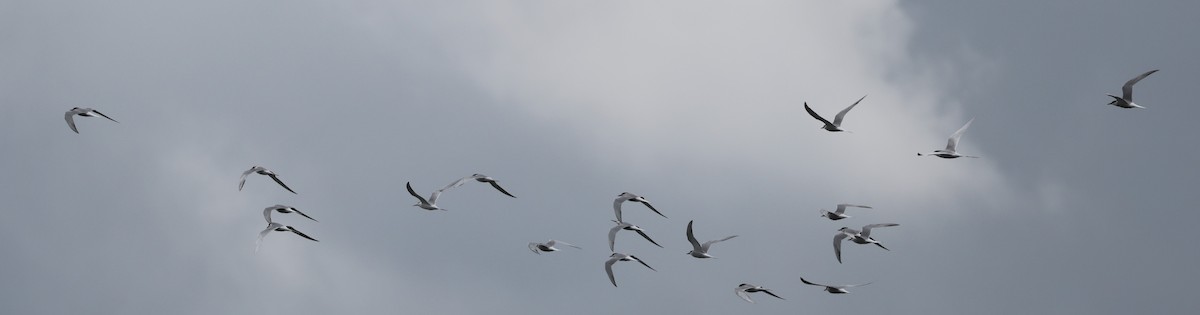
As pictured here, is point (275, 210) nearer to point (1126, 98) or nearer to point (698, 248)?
point (698, 248)

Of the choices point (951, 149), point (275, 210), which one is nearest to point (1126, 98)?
point (951, 149)

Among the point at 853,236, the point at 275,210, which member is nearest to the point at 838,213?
the point at 853,236

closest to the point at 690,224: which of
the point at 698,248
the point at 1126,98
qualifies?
the point at 698,248

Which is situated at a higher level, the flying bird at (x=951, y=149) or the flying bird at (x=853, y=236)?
the flying bird at (x=951, y=149)

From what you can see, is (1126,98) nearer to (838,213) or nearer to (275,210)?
(838,213)

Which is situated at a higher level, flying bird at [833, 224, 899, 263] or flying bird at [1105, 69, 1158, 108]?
flying bird at [1105, 69, 1158, 108]

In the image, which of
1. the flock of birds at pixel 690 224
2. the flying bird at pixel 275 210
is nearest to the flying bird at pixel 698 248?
the flock of birds at pixel 690 224

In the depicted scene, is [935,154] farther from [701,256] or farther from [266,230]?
[266,230]

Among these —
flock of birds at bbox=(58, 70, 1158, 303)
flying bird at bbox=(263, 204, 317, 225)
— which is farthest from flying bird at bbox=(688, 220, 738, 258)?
flying bird at bbox=(263, 204, 317, 225)

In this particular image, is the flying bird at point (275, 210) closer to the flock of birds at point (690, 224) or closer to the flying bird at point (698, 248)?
the flock of birds at point (690, 224)

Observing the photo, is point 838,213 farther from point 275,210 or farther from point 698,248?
point 275,210

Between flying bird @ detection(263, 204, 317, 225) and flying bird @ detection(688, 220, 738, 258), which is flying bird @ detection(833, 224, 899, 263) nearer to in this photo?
flying bird @ detection(688, 220, 738, 258)

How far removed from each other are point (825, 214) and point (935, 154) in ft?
19.8

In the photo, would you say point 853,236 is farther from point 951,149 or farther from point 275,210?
point 275,210
